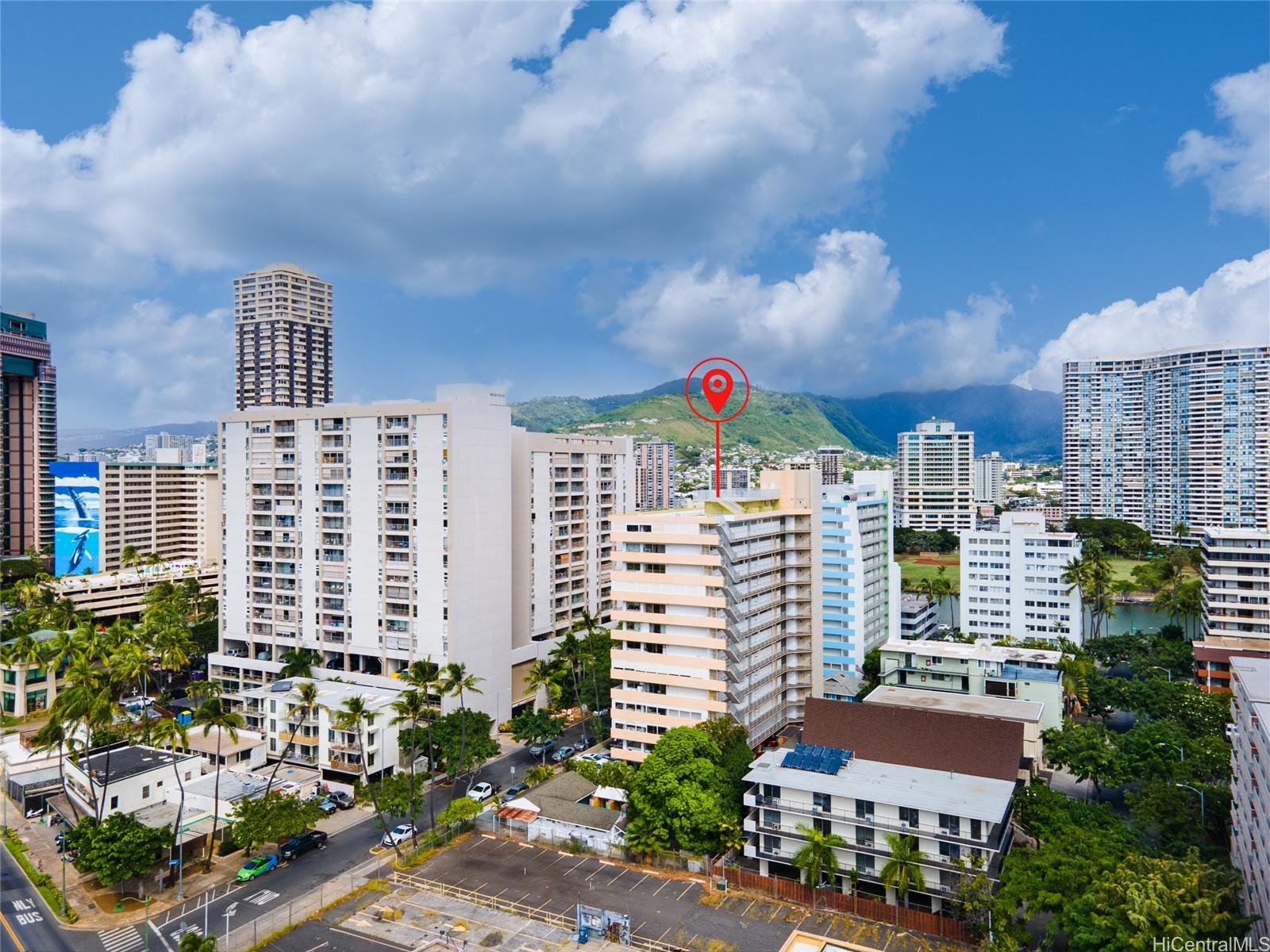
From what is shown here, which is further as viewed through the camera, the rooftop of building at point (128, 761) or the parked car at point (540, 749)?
the parked car at point (540, 749)

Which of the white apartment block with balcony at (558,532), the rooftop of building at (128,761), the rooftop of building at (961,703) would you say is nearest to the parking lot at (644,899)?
the rooftop of building at (961,703)

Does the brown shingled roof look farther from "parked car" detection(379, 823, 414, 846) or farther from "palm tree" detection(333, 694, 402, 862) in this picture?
"palm tree" detection(333, 694, 402, 862)

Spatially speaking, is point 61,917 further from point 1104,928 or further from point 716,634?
point 1104,928

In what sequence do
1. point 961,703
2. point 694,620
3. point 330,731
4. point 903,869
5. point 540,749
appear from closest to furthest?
point 903,869, point 694,620, point 961,703, point 330,731, point 540,749

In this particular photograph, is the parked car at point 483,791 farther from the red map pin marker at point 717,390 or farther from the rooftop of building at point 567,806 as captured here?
the red map pin marker at point 717,390

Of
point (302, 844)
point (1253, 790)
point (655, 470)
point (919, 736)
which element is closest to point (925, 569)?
point (655, 470)

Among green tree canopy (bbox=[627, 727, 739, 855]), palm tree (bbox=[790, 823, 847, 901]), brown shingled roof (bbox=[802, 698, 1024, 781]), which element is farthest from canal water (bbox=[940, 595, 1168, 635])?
palm tree (bbox=[790, 823, 847, 901])

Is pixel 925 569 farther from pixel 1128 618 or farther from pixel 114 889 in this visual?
pixel 114 889
